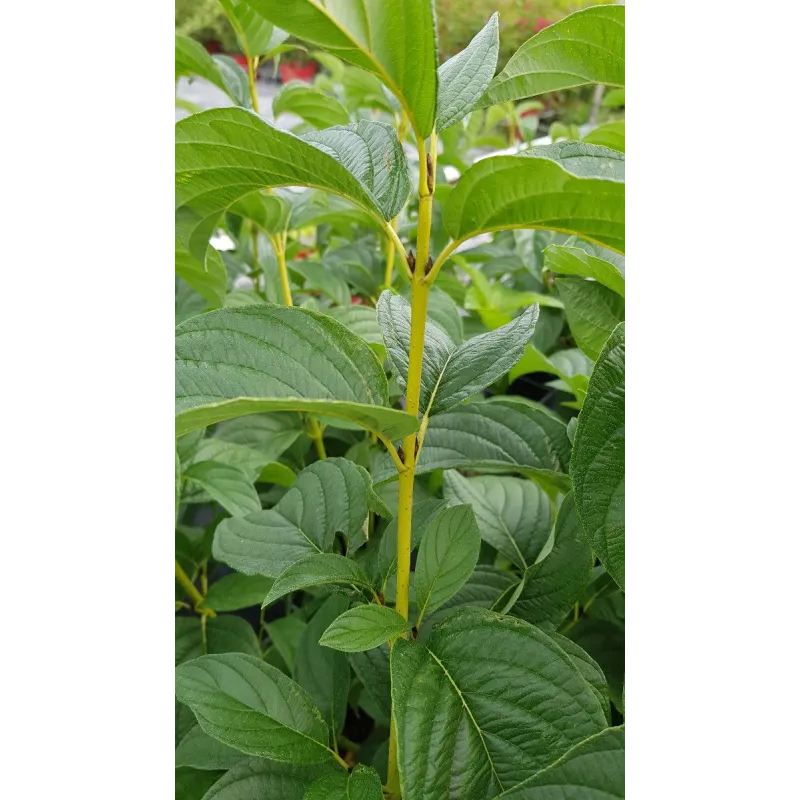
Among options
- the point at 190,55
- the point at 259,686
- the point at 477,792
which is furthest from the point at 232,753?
the point at 190,55

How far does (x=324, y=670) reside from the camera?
501mm

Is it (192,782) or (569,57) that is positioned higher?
(569,57)

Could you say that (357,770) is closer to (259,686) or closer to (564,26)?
(259,686)

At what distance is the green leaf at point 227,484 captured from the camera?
57 cm

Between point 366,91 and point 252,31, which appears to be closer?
point 252,31

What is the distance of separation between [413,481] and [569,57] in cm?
23

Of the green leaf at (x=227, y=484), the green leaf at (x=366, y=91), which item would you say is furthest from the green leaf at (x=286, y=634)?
the green leaf at (x=366, y=91)

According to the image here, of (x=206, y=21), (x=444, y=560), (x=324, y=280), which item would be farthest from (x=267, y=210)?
(x=206, y=21)

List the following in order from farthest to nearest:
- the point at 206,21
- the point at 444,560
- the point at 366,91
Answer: the point at 206,21, the point at 366,91, the point at 444,560

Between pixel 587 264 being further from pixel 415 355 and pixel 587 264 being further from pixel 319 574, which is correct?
pixel 319 574

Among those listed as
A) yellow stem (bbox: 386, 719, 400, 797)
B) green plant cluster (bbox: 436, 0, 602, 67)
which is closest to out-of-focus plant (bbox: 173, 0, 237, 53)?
green plant cluster (bbox: 436, 0, 602, 67)

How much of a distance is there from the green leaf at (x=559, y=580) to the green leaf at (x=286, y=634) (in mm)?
216

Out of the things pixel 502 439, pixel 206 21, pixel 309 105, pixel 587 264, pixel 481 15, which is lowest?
pixel 502 439

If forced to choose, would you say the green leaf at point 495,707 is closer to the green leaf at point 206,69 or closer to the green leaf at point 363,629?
the green leaf at point 363,629
